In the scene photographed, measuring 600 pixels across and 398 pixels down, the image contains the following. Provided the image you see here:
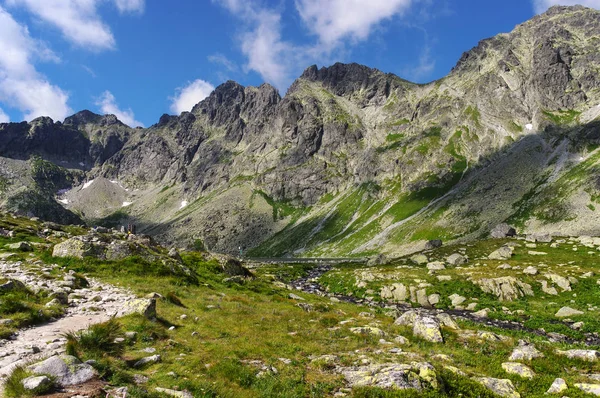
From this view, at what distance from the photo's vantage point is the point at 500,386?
38.4 feet

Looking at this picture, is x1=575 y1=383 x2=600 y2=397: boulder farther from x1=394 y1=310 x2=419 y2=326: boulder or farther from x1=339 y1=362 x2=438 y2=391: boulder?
x1=394 y1=310 x2=419 y2=326: boulder

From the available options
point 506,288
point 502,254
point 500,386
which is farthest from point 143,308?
point 502,254

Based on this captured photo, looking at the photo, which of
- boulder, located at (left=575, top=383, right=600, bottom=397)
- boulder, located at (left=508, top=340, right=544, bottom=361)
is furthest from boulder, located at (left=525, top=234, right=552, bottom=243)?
boulder, located at (left=575, top=383, right=600, bottom=397)

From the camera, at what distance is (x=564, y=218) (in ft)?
420

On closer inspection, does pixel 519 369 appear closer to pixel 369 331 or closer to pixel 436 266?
pixel 369 331

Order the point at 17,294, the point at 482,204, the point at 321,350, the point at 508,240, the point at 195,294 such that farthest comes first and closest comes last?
1. the point at 482,204
2. the point at 508,240
3. the point at 195,294
4. the point at 17,294
5. the point at 321,350

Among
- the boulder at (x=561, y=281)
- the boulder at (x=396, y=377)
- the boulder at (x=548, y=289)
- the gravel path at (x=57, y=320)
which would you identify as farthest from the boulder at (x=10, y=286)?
the boulder at (x=561, y=281)

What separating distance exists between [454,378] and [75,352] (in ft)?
43.4

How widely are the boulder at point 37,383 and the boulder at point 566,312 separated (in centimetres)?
4186

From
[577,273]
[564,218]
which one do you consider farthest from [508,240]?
[564,218]

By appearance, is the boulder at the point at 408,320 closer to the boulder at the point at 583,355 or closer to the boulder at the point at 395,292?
the boulder at the point at 583,355

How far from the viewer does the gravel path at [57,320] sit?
11.0 meters

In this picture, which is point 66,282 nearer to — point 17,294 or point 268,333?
point 17,294

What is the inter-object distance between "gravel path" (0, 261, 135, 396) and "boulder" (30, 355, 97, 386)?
841mm
